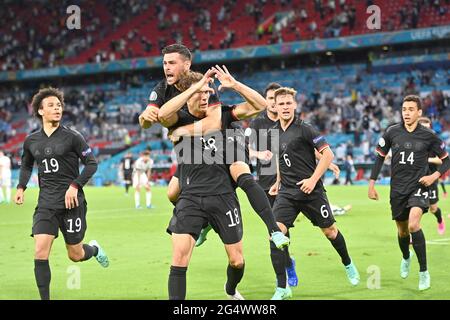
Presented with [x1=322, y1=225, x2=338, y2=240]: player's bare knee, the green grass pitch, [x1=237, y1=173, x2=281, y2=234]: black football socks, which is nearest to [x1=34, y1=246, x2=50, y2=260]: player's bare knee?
the green grass pitch

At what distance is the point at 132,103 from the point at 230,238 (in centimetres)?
5213

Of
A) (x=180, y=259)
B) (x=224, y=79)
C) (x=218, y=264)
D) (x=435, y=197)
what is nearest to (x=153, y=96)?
(x=224, y=79)

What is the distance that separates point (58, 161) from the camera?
9086 millimetres

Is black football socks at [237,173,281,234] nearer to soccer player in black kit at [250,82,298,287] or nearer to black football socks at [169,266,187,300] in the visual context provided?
black football socks at [169,266,187,300]

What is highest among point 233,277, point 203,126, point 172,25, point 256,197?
point 172,25

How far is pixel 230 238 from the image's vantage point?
784 cm

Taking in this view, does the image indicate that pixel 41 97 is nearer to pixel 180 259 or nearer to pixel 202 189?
pixel 202 189

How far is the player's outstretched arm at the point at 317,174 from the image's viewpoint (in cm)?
955

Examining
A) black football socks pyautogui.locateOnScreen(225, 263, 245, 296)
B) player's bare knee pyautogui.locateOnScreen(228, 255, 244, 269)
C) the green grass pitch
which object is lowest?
the green grass pitch

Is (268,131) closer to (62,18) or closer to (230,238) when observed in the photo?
(230,238)

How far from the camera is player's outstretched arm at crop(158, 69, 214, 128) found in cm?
720

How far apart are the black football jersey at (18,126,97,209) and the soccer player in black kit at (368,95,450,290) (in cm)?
397

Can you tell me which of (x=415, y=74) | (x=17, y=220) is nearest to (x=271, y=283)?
(x=17, y=220)

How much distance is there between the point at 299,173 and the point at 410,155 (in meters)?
1.64
